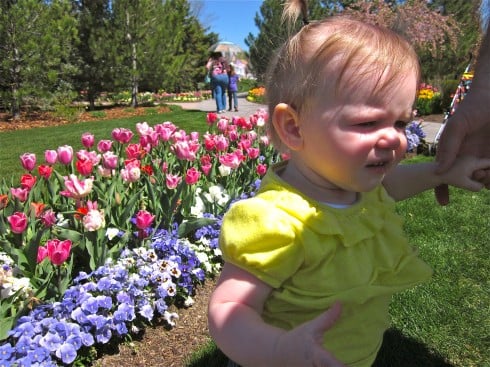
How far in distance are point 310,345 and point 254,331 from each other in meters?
0.16

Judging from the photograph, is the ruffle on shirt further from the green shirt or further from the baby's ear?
the baby's ear

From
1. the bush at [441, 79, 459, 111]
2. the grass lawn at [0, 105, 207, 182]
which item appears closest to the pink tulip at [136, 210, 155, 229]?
the grass lawn at [0, 105, 207, 182]

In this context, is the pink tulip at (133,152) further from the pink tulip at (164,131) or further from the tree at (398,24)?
the tree at (398,24)

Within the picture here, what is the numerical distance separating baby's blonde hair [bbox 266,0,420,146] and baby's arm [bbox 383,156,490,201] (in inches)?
16.9

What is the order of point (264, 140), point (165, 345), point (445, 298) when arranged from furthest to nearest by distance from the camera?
point (264, 140), point (445, 298), point (165, 345)

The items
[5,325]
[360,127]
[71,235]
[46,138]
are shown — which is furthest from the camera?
[46,138]

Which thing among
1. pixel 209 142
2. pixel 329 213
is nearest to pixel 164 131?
pixel 209 142

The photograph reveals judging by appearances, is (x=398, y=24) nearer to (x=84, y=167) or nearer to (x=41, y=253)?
(x=41, y=253)

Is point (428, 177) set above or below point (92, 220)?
above

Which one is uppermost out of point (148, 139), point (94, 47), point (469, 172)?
point (94, 47)

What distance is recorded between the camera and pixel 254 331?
889mm

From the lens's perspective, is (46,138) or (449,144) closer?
(449,144)

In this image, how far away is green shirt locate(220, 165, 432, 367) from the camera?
3.27 feet

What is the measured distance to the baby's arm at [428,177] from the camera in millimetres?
1382
